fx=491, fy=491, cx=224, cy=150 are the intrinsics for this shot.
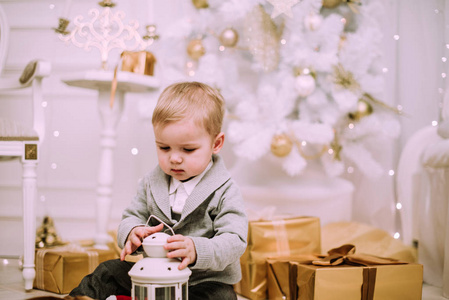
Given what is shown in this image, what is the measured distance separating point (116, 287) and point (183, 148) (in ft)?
→ 1.11

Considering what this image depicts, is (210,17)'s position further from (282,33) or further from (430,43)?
(430,43)

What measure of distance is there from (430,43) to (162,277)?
5.49 ft

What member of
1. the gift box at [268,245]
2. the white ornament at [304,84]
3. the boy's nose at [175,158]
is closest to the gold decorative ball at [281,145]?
the white ornament at [304,84]

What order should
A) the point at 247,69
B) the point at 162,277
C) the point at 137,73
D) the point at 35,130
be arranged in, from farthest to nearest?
1. the point at 247,69
2. the point at 137,73
3. the point at 35,130
4. the point at 162,277

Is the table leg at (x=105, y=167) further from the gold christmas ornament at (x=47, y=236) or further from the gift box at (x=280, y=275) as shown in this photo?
the gift box at (x=280, y=275)

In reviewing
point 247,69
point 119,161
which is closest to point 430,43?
point 247,69

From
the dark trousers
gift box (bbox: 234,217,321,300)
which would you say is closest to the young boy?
the dark trousers

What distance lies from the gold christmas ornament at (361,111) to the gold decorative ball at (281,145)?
1.05 feet

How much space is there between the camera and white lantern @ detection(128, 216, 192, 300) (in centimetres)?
84

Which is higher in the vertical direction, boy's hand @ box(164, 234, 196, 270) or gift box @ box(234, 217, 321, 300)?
boy's hand @ box(164, 234, 196, 270)

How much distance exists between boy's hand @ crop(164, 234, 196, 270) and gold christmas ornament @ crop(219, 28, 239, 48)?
1.13 meters

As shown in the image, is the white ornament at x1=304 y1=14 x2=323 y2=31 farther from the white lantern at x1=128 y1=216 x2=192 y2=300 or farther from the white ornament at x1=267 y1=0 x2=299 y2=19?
the white lantern at x1=128 y1=216 x2=192 y2=300

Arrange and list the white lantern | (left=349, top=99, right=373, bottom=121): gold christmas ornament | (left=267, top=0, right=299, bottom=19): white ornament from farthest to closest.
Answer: (left=349, top=99, right=373, bottom=121): gold christmas ornament, (left=267, top=0, right=299, bottom=19): white ornament, the white lantern

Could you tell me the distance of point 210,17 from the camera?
192 centimetres
